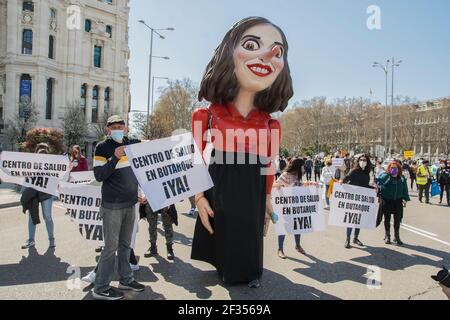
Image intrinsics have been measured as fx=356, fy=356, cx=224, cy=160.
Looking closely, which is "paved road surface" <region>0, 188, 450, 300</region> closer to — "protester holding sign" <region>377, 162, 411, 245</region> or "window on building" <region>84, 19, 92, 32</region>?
"protester holding sign" <region>377, 162, 411, 245</region>

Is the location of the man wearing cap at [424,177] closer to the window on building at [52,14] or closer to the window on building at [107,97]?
the window on building at [107,97]

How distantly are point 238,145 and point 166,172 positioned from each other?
33.0 inches

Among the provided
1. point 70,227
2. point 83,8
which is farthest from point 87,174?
point 83,8

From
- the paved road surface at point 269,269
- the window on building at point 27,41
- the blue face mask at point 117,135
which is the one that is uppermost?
the window on building at point 27,41

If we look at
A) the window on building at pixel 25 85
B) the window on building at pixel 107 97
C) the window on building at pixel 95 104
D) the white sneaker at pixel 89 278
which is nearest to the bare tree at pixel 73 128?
the window on building at pixel 25 85

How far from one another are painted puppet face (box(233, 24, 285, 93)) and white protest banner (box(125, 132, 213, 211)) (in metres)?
0.96

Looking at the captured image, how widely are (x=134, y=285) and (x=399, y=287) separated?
313 centimetres

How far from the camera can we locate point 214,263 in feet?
13.7

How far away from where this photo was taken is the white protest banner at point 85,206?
16.8ft

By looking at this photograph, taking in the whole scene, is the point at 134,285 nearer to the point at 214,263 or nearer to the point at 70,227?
the point at 214,263

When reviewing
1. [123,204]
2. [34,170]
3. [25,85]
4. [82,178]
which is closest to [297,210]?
[123,204]

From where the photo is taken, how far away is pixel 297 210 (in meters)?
5.77

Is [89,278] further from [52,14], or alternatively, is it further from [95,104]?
[95,104]

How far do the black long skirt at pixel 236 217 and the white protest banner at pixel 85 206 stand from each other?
2116 mm
